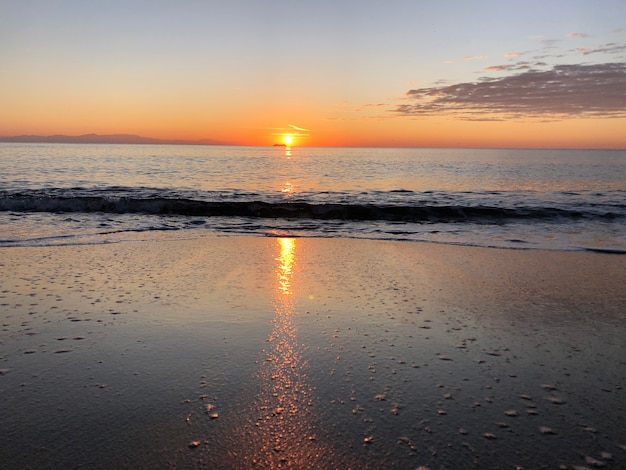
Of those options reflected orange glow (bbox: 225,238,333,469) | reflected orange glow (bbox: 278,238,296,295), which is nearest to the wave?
reflected orange glow (bbox: 278,238,296,295)

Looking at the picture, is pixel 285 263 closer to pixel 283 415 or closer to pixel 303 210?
pixel 283 415

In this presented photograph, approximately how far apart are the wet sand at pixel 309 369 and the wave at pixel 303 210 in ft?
31.7

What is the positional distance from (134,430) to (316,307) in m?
2.92

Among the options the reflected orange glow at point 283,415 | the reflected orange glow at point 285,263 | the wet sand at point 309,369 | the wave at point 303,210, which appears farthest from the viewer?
the wave at point 303,210

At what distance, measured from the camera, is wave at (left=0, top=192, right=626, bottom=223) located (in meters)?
16.8

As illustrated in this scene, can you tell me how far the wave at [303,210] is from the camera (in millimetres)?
16797

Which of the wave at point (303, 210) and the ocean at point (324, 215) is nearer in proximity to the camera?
the ocean at point (324, 215)

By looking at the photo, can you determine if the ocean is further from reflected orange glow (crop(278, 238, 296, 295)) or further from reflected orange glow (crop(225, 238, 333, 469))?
reflected orange glow (crop(225, 238, 333, 469))

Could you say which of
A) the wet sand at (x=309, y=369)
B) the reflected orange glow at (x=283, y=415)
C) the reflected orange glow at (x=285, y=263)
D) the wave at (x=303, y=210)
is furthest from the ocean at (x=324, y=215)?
the reflected orange glow at (x=283, y=415)

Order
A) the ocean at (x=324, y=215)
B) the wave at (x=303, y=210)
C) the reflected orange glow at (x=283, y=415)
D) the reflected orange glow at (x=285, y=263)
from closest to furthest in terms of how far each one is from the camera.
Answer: the reflected orange glow at (x=283, y=415)
the reflected orange glow at (x=285, y=263)
the ocean at (x=324, y=215)
the wave at (x=303, y=210)

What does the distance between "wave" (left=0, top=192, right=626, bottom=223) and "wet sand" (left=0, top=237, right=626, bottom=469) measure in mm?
9661

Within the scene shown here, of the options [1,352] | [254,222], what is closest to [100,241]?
[254,222]

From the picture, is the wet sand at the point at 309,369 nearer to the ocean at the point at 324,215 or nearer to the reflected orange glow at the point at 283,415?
the reflected orange glow at the point at 283,415

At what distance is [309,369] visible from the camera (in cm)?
385
